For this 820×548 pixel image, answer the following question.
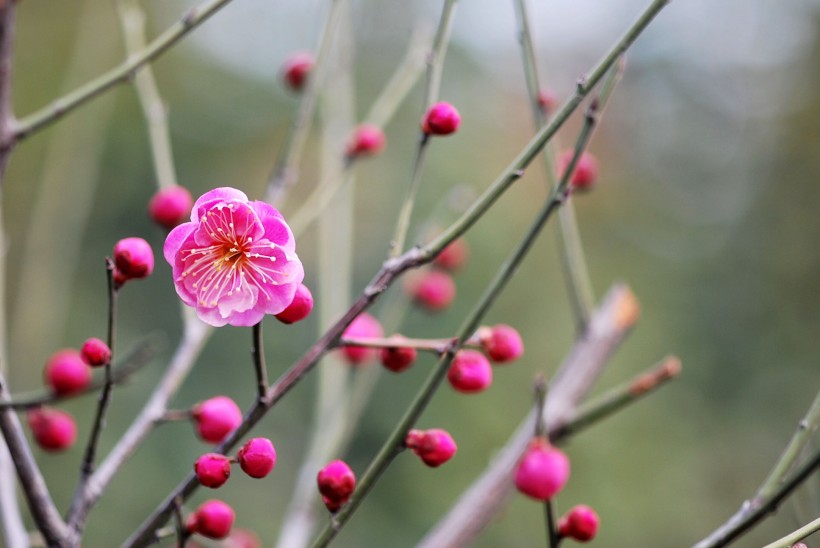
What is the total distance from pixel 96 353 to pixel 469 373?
0.28m

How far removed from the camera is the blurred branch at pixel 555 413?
90 cm

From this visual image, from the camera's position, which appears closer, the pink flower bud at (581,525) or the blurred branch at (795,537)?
the blurred branch at (795,537)

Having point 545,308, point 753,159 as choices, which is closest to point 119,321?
point 545,308

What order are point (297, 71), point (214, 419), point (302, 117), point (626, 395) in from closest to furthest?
1. point (214, 419)
2. point (626, 395)
3. point (302, 117)
4. point (297, 71)

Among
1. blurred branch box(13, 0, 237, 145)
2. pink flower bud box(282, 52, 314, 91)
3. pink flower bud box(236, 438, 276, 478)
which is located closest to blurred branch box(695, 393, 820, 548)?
pink flower bud box(236, 438, 276, 478)

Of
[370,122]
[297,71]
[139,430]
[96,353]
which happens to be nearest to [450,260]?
[370,122]

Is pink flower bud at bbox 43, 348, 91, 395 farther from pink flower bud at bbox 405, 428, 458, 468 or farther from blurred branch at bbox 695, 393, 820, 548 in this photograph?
blurred branch at bbox 695, 393, 820, 548

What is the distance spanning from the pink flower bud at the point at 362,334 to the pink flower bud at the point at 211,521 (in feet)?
0.67

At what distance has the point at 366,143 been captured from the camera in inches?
40.6

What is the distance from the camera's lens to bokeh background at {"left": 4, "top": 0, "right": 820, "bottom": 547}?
336cm

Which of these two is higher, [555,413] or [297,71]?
[297,71]

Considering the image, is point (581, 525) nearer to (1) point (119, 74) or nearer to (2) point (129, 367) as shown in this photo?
(2) point (129, 367)

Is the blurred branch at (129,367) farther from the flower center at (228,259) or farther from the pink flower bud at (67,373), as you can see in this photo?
the pink flower bud at (67,373)

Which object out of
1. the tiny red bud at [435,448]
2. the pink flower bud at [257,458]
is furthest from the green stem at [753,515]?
the pink flower bud at [257,458]
